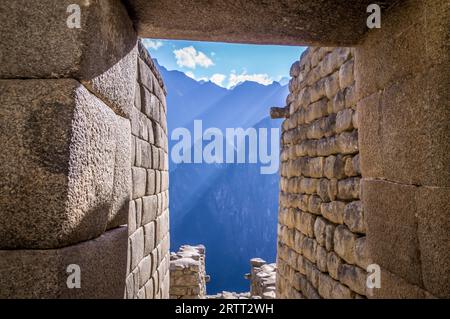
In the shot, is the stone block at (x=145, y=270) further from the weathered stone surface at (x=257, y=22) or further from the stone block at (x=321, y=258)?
the weathered stone surface at (x=257, y=22)

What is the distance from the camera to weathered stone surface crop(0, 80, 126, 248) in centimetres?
107

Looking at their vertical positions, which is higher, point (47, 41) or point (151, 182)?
point (47, 41)

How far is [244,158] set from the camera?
63.5 metres

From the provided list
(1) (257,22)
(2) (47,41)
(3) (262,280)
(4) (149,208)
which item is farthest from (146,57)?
(3) (262,280)

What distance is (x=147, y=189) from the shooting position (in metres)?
2.94

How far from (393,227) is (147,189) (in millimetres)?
1999

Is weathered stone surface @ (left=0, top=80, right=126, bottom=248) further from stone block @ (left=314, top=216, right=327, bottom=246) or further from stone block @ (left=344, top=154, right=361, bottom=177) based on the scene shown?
stone block @ (left=314, top=216, right=327, bottom=246)

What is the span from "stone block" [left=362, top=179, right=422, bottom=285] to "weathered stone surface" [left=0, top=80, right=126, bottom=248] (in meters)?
1.34

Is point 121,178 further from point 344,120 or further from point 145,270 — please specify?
point 344,120

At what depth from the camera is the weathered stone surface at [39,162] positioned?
107cm

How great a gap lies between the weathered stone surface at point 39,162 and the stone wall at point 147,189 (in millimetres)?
1127

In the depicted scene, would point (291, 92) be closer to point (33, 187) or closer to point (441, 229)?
point (441, 229)
